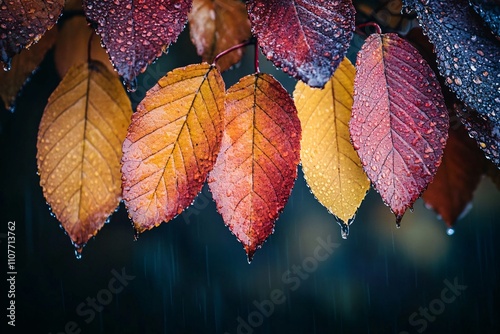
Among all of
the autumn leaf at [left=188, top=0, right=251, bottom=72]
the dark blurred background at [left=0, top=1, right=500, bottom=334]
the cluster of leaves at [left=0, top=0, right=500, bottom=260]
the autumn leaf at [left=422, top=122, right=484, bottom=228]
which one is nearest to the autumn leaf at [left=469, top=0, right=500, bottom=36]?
the cluster of leaves at [left=0, top=0, right=500, bottom=260]

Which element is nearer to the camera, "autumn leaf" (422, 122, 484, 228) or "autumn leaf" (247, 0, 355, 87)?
"autumn leaf" (247, 0, 355, 87)

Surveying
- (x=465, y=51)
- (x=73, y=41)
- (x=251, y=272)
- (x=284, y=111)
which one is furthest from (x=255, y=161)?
(x=251, y=272)

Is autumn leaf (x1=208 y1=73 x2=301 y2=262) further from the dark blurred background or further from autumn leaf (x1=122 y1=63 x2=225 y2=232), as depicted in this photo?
the dark blurred background

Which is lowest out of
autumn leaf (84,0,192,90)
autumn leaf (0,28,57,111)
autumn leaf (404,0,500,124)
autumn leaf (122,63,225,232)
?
autumn leaf (0,28,57,111)

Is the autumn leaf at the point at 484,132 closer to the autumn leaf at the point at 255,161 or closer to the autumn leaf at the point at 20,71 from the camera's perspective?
the autumn leaf at the point at 255,161

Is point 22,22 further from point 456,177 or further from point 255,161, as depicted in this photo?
point 456,177

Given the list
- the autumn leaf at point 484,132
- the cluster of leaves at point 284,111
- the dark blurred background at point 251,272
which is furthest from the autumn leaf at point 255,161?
the dark blurred background at point 251,272
